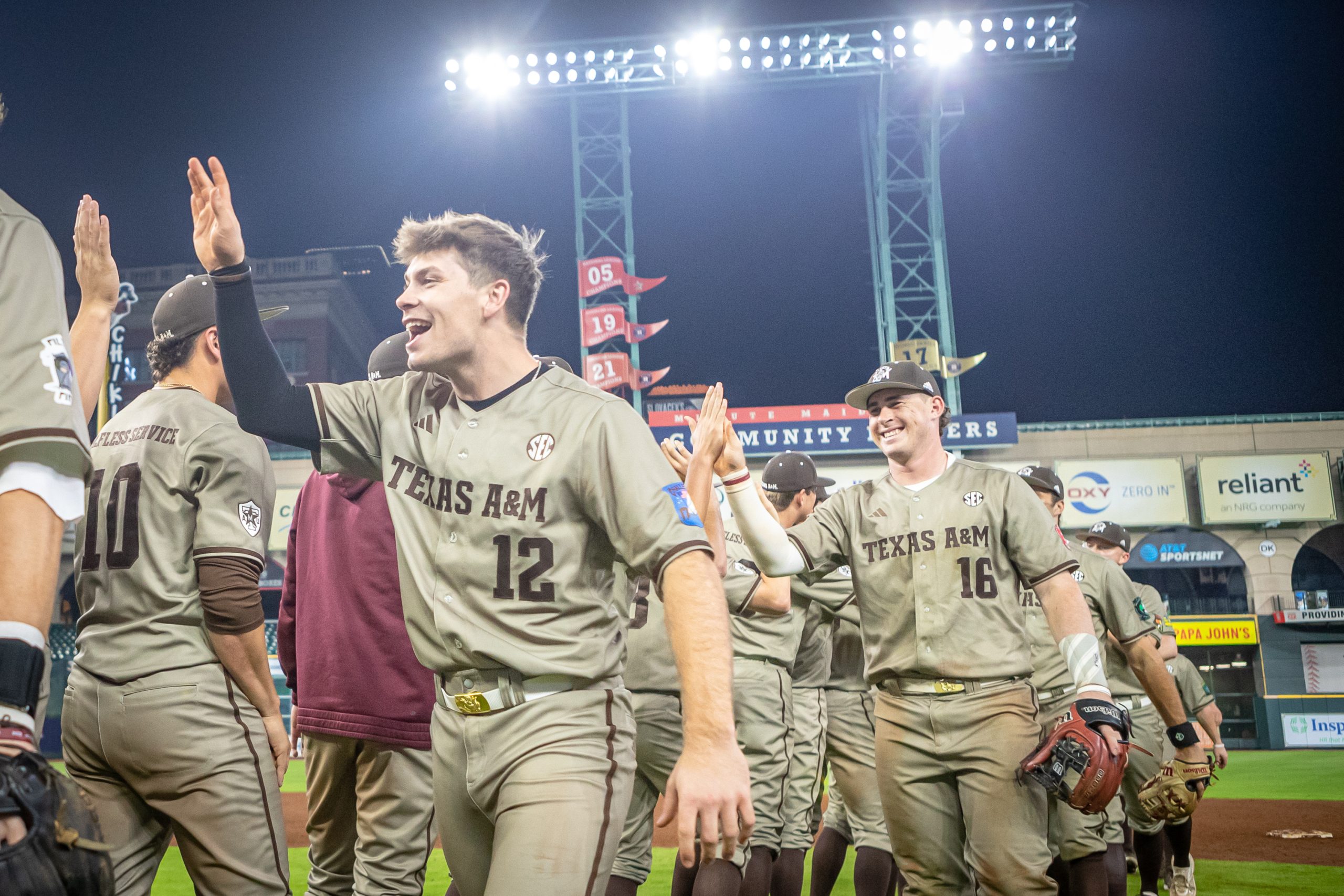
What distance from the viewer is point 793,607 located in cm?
579

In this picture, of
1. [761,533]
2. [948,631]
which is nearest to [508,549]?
[761,533]

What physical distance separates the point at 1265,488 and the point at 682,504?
25.9 m

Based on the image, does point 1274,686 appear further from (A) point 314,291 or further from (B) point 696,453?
(A) point 314,291

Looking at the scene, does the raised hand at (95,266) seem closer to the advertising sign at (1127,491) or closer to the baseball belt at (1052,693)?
the baseball belt at (1052,693)

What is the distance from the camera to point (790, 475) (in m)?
6.08

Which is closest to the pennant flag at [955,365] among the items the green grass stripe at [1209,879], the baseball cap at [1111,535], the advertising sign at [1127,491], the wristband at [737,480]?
the advertising sign at [1127,491]

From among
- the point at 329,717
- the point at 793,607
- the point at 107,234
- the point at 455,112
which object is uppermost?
the point at 455,112

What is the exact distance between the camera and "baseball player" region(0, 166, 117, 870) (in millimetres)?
1533

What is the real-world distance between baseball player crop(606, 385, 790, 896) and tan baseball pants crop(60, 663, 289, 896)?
1622 millimetres

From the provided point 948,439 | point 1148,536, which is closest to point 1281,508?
point 1148,536

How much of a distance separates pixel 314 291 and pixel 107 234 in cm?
3303

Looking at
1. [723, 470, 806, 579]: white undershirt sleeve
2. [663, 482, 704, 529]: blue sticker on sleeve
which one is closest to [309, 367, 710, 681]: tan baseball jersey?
[663, 482, 704, 529]: blue sticker on sleeve

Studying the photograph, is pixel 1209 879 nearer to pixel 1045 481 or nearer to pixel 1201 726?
A: pixel 1201 726

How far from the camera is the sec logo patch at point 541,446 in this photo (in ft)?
8.41
